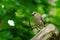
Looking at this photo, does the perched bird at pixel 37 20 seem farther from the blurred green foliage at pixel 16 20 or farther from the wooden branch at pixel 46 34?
the blurred green foliage at pixel 16 20

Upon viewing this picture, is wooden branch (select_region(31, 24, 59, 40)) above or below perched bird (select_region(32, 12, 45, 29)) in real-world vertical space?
below

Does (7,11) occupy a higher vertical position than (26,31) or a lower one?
higher

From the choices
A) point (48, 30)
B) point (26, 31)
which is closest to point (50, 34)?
point (48, 30)

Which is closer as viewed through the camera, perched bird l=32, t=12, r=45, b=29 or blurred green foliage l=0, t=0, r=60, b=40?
perched bird l=32, t=12, r=45, b=29

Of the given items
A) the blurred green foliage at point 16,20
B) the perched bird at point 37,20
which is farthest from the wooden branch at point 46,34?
the blurred green foliage at point 16,20

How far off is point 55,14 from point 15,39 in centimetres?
59

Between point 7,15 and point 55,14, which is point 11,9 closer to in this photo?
point 7,15

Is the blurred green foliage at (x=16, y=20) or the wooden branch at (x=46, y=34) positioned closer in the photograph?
the wooden branch at (x=46, y=34)

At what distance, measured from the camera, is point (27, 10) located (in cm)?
346

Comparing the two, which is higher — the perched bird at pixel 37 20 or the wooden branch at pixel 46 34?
the perched bird at pixel 37 20

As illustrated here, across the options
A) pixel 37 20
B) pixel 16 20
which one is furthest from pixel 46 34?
pixel 16 20

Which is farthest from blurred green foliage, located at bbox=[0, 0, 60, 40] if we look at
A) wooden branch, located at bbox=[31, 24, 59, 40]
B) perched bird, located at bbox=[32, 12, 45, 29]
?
wooden branch, located at bbox=[31, 24, 59, 40]

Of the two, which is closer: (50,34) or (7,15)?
(50,34)

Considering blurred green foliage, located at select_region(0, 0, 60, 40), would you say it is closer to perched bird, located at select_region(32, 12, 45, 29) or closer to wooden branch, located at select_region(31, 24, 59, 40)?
perched bird, located at select_region(32, 12, 45, 29)
